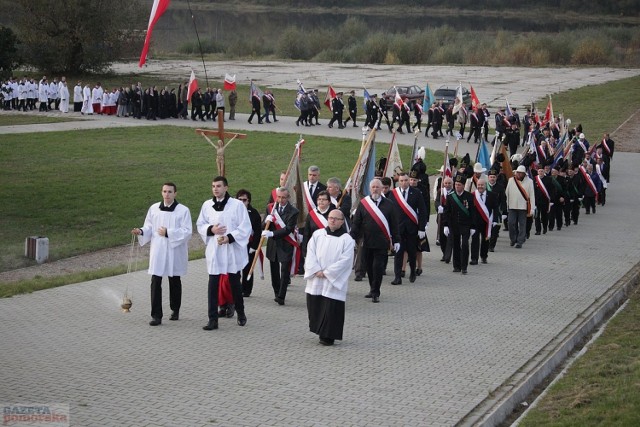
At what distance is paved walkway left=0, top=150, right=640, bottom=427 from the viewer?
9.98 metres

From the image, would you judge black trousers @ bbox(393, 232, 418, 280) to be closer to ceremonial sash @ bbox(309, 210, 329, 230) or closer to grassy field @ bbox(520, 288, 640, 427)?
ceremonial sash @ bbox(309, 210, 329, 230)

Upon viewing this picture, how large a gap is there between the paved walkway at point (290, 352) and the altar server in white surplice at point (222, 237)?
1.79ft

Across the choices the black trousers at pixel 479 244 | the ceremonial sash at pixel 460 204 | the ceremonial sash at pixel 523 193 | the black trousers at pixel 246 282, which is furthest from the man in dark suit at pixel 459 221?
the black trousers at pixel 246 282

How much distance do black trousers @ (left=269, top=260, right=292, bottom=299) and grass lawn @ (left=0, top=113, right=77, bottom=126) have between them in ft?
88.0

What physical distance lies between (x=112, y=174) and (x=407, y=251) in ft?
44.5

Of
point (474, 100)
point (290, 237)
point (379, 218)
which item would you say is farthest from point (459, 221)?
point (474, 100)

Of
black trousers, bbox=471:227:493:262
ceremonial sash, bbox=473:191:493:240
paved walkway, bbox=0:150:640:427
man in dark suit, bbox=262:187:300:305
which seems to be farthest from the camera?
black trousers, bbox=471:227:493:262

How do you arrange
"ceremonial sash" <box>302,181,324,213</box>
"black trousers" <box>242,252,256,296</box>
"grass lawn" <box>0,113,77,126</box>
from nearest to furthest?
"black trousers" <box>242,252,256,296</box> < "ceremonial sash" <box>302,181,324,213</box> < "grass lawn" <box>0,113,77,126</box>

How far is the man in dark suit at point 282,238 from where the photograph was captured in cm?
1469

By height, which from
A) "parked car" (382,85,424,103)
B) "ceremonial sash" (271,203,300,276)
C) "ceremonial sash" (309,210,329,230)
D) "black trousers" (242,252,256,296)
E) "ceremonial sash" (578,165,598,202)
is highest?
"parked car" (382,85,424,103)

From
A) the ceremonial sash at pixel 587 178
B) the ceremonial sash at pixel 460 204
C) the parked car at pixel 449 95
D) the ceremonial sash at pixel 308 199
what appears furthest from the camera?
the parked car at pixel 449 95

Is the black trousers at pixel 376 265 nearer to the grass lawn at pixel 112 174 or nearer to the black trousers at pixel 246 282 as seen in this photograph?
the black trousers at pixel 246 282

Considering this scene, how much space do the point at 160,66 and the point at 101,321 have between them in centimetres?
5346

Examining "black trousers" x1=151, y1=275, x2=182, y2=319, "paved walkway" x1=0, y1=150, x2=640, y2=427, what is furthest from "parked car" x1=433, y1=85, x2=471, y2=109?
"black trousers" x1=151, y1=275, x2=182, y2=319
